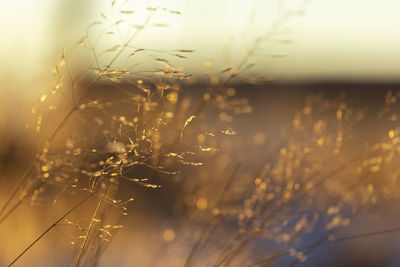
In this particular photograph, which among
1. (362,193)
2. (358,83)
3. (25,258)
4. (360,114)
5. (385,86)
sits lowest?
(25,258)

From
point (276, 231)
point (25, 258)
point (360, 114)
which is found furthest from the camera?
point (25, 258)

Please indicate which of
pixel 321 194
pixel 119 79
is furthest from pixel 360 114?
pixel 119 79

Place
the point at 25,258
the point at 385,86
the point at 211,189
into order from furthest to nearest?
the point at 385,86 < the point at 25,258 < the point at 211,189

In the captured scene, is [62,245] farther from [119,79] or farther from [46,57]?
[119,79]

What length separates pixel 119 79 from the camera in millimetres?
1341

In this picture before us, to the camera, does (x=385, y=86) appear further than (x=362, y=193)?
Yes

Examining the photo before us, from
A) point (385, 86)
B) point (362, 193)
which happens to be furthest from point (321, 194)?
point (385, 86)

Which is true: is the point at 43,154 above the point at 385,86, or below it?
below

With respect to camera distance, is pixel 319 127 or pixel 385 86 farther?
pixel 385 86

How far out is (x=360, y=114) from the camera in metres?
1.63

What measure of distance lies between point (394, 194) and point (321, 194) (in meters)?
0.34

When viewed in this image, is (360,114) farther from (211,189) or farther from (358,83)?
(358,83)

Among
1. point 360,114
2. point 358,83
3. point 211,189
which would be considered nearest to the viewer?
point 360,114

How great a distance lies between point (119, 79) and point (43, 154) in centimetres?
26
